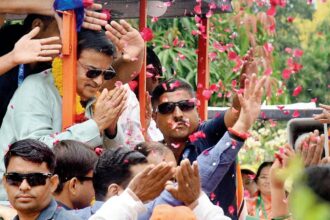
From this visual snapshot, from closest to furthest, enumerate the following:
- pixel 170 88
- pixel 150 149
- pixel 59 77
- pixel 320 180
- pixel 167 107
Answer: pixel 320 180 < pixel 150 149 < pixel 59 77 < pixel 167 107 < pixel 170 88

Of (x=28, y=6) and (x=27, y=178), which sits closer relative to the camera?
(x=27, y=178)

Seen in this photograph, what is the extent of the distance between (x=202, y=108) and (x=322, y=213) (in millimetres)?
4914

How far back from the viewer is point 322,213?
179cm

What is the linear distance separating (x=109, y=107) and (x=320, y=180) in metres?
2.75

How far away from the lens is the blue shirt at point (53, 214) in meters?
4.26

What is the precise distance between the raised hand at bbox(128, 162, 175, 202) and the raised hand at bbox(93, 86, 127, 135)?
47.2 inches

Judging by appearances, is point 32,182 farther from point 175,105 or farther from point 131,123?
point 131,123

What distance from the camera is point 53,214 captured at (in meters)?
4.28

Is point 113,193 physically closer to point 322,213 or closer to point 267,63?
point 267,63

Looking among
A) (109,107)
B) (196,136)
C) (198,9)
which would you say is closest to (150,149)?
(109,107)

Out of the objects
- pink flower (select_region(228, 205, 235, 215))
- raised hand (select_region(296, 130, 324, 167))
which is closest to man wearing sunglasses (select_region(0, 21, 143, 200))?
pink flower (select_region(228, 205, 235, 215))

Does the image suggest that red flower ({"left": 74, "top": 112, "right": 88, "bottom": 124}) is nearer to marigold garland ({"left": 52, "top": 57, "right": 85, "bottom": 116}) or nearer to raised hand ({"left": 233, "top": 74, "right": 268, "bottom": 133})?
marigold garland ({"left": 52, "top": 57, "right": 85, "bottom": 116})

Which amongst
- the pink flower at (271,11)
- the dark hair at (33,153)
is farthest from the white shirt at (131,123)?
the dark hair at (33,153)

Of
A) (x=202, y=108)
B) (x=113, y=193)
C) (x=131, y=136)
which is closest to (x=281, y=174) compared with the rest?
(x=113, y=193)
